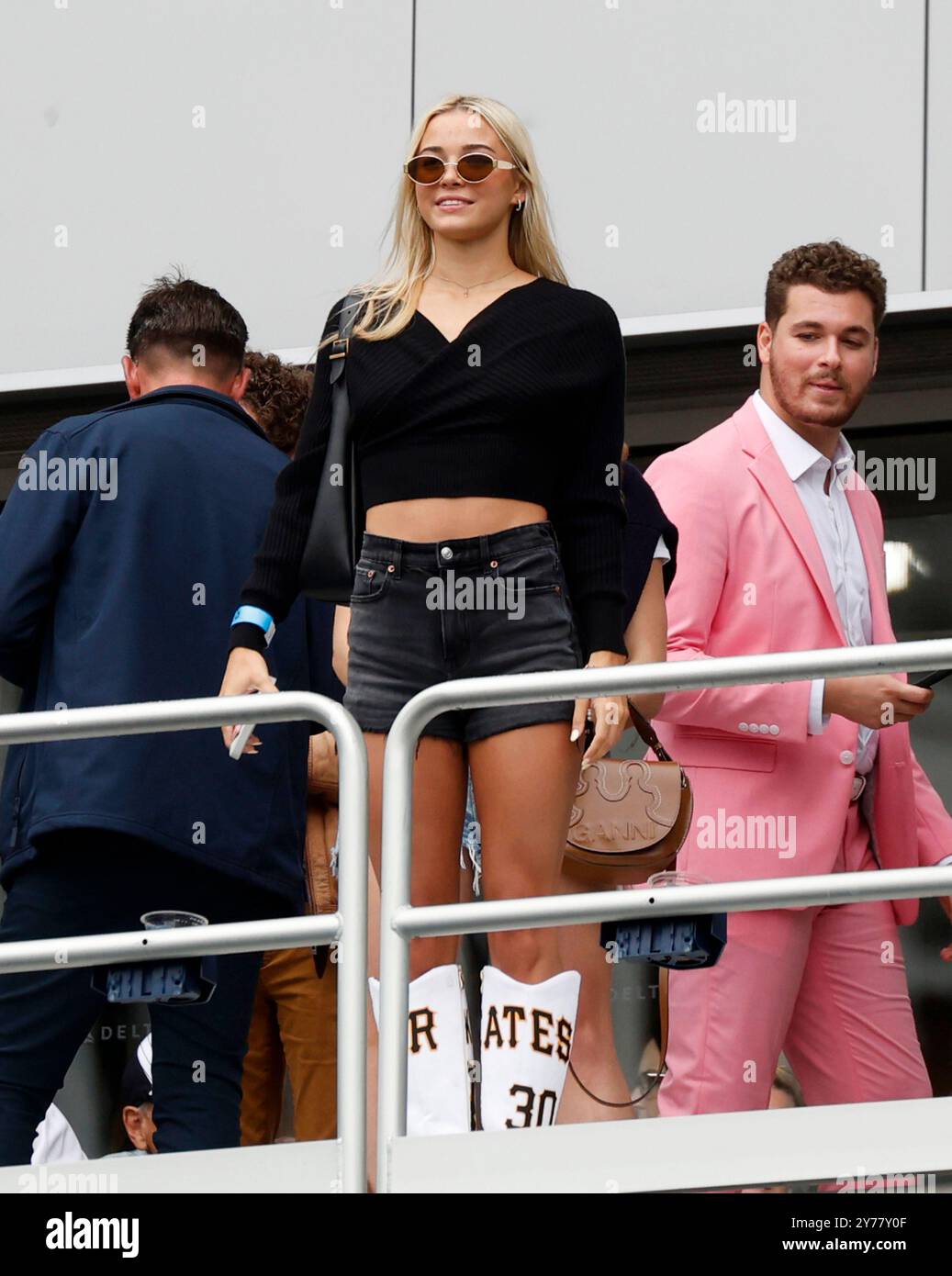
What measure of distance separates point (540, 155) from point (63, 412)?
1.80m

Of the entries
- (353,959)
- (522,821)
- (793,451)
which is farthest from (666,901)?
(793,451)

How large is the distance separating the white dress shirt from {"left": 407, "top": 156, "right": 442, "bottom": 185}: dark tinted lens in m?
1.13

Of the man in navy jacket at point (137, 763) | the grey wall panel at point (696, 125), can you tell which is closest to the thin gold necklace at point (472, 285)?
the man in navy jacket at point (137, 763)

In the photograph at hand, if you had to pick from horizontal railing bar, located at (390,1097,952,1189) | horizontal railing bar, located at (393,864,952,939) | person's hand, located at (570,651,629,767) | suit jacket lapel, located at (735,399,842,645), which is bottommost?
horizontal railing bar, located at (390,1097,952,1189)

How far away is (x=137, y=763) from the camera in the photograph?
4.34 metres

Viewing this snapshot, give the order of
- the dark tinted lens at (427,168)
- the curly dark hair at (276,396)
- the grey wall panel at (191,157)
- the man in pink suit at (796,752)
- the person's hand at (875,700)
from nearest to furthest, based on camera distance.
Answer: the dark tinted lens at (427,168) → the person's hand at (875,700) → the man in pink suit at (796,752) → the curly dark hair at (276,396) → the grey wall panel at (191,157)

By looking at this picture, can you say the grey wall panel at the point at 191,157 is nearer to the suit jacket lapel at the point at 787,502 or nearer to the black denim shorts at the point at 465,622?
the suit jacket lapel at the point at 787,502

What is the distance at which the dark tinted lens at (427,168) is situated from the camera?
4.22 metres

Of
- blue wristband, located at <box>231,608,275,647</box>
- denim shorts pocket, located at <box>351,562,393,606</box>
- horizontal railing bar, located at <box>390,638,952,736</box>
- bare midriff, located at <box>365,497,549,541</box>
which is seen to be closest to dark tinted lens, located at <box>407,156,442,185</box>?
bare midriff, located at <box>365,497,549,541</box>

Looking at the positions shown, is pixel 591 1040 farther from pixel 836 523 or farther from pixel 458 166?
pixel 458 166

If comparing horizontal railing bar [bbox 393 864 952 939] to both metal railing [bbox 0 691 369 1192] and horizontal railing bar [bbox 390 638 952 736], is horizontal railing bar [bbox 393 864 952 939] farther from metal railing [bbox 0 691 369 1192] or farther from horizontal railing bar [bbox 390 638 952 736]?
horizontal railing bar [bbox 390 638 952 736]

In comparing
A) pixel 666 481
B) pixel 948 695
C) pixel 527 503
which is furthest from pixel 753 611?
pixel 948 695

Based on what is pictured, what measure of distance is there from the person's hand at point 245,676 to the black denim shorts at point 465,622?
21 cm

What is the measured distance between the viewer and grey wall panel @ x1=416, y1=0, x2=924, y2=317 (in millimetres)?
6973
